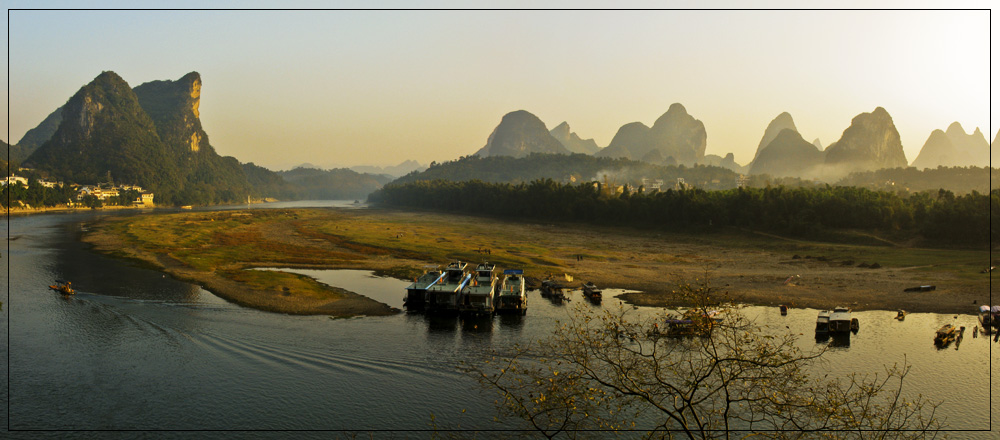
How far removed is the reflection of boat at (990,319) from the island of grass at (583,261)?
395 cm

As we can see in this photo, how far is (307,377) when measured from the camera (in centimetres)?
3147

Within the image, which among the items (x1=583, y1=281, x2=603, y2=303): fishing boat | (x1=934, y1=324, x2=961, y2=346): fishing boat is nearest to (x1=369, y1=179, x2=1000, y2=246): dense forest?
(x1=934, y1=324, x2=961, y2=346): fishing boat

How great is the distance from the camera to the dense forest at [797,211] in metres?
81.3

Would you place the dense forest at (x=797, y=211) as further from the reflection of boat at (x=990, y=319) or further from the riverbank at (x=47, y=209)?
the riverbank at (x=47, y=209)

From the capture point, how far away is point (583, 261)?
7781 centimetres

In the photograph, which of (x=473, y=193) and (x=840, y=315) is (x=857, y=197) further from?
(x=473, y=193)

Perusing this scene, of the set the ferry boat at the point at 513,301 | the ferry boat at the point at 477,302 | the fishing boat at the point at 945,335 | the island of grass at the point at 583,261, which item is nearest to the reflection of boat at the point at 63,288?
the island of grass at the point at 583,261

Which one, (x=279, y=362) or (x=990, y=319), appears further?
(x=990, y=319)

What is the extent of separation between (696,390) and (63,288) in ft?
189

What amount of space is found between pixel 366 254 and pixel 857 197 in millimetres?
85655

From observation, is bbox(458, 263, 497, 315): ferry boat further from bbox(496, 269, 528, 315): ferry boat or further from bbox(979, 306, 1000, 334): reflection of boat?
bbox(979, 306, 1000, 334): reflection of boat

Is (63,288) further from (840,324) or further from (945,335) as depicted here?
(945,335)

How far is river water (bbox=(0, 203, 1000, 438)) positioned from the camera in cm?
2656

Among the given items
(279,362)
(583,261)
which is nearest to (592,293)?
(583,261)
